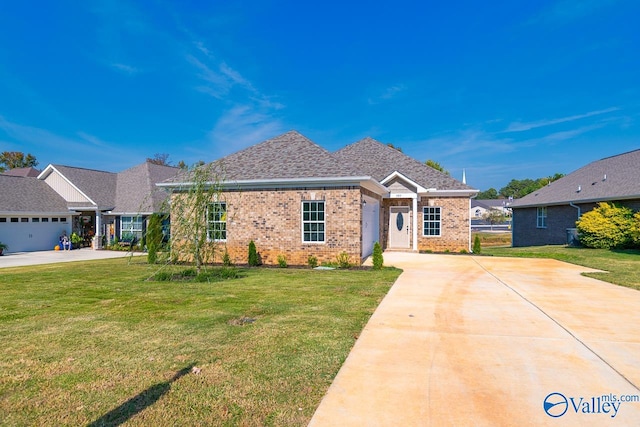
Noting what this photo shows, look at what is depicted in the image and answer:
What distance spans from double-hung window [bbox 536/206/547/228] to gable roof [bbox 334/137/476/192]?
1025 cm

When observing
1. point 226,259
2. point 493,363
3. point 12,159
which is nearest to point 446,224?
point 226,259

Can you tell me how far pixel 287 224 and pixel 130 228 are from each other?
578 inches

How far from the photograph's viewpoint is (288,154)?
52.9ft

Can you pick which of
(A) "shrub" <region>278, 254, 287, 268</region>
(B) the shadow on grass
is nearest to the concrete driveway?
(B) the shadow on grass

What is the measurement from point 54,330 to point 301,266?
8.81 metres

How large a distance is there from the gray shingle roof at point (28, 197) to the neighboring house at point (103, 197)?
0.52m

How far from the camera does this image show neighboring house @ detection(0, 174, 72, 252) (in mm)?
21922

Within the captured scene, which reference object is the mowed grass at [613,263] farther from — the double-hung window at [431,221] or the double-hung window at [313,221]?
the double-hung window at [313,221]

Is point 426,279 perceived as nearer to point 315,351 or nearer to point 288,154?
point 315,351

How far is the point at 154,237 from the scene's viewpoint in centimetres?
1573

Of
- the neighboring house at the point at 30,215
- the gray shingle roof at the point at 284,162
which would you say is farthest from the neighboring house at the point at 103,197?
the gray shingle roof at the point at 284,162

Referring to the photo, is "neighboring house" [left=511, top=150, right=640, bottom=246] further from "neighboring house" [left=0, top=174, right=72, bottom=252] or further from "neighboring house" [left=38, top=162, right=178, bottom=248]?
"neighboring house" [left=0, top=174, right=72, bottom=252]

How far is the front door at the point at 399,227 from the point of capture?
1938 cm

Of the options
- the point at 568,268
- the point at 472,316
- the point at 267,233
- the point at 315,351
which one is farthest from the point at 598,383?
the point at 267,233
